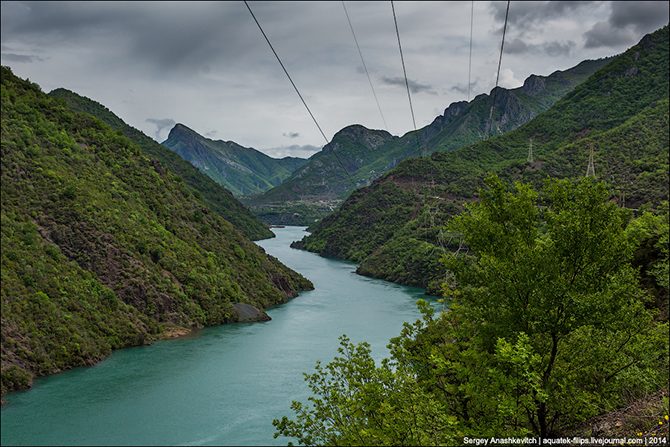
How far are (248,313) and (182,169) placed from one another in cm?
9680

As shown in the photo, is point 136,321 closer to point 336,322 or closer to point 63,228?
point 63,228

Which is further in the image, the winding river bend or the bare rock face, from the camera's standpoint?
the bare rock face

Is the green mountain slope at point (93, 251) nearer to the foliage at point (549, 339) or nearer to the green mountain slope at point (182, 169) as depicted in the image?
the foliage at point (549, 339)

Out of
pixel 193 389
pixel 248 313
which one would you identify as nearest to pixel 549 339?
pixel 193 389

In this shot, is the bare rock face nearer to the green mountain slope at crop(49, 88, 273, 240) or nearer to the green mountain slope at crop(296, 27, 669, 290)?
the green mountain slope at crop(296, 27, 669, 290)

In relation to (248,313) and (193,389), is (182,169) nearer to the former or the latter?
(248,313)

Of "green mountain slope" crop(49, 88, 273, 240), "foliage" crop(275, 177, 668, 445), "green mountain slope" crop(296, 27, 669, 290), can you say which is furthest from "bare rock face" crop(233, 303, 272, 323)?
"green mountain slope" crop(49, 88, 273, 240)

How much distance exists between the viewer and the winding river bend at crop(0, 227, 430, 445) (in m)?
30.8

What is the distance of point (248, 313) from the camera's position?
205ft

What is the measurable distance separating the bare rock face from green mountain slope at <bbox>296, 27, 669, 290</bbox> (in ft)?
92.9

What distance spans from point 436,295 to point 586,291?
243 ft

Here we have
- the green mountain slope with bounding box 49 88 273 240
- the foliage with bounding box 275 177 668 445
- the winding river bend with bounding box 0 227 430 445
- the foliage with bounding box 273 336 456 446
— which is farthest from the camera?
the green mountain slope with bounding box 49 88 273 240

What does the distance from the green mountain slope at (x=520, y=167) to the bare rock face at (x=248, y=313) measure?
28.3 m

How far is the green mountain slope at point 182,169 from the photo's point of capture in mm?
133750
